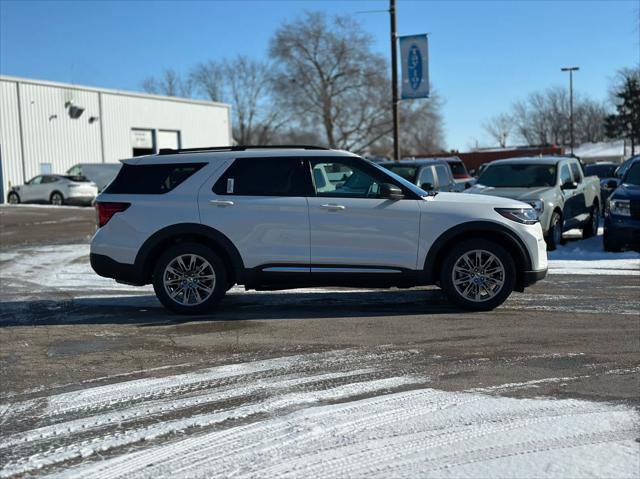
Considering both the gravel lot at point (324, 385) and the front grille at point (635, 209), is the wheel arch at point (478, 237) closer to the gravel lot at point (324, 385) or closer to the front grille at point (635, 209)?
the gravel lot at point (324, 385)

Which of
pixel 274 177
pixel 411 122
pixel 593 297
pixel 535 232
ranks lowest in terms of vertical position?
pixel 593 297

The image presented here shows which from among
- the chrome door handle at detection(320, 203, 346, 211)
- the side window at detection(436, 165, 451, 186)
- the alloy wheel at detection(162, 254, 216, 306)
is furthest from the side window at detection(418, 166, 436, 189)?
the alloy wheel at detection(162, 254, 216, 306)

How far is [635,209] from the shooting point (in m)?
12.0

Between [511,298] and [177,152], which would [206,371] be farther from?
[511,298]

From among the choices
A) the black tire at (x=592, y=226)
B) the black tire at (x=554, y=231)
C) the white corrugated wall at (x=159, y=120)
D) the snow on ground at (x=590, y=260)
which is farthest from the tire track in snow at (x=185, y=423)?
the white corrugated wall at (x=159, y=120)

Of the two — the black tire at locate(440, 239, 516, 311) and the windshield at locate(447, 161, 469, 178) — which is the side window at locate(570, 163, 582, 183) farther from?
the windshield at locate(447, 161, 469, 178)

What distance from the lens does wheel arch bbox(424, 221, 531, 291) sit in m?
7.67

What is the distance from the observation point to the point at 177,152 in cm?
826

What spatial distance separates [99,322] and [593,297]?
18.5 feet

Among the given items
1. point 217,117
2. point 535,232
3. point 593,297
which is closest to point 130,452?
point 535,232

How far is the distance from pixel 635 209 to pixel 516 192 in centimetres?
192

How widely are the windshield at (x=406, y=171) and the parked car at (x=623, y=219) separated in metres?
3.80

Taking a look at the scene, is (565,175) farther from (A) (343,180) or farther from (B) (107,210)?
(B) (107,210)

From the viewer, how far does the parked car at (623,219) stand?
12008mm
